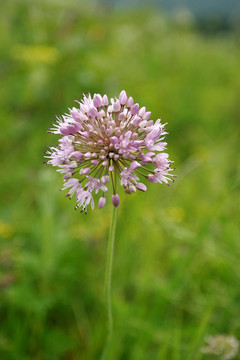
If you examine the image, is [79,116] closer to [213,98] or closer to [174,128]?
[174,128]

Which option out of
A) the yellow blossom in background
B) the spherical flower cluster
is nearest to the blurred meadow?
the yellow blossom in background

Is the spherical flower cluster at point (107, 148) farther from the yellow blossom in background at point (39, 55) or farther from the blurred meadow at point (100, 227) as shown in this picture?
the yellow blossom in background at point (39, 55)

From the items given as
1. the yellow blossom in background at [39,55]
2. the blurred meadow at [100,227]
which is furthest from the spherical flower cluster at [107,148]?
the yellow blossom in background at [39,55]

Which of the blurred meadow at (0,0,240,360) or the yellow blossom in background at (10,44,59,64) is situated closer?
the blurred meadow at (0,0,240,360)

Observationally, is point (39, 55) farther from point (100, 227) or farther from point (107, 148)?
point (107, 148)

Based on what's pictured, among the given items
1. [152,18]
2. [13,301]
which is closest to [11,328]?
[13,301]

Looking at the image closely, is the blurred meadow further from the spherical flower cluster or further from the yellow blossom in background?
the spherical flower cluster
